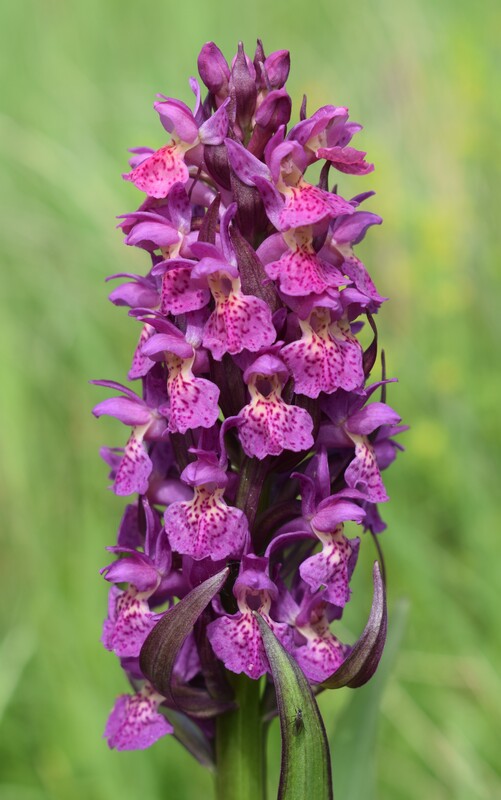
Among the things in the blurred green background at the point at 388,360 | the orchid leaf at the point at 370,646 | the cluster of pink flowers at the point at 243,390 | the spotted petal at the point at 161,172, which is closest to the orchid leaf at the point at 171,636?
the cluster of pink flowers at the point at 243,390

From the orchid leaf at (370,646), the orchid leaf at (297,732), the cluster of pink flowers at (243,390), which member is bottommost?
the orchid leaf at (297,732)

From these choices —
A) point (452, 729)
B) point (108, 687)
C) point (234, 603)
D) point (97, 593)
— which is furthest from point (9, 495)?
point (234, 603)

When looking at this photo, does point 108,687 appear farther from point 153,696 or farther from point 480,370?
point 480,370

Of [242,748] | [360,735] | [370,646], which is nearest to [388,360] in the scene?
[360,735]

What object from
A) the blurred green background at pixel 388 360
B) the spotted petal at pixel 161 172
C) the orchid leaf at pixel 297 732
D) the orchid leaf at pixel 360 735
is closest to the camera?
the orchid leaf at pixel 297 732

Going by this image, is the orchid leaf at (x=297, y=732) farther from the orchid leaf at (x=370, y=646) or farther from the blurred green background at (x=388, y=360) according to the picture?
the blurred green background at (x=388, y=360)

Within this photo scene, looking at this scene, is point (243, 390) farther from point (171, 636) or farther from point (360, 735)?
point (360, 735)
